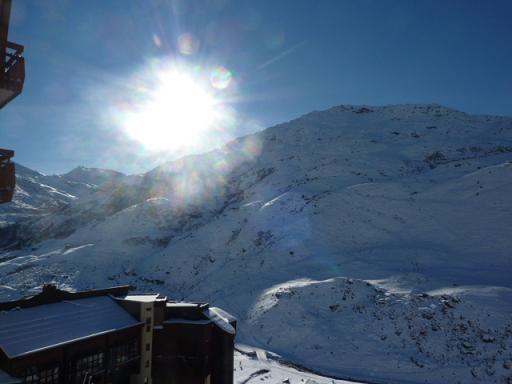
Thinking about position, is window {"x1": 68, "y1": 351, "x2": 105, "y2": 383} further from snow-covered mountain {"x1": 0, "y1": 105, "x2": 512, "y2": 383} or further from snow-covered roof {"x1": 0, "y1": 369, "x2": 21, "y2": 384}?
snow-covered mountain {"x1": 0, "y1": 105, "x2": 512, "y2": 383}

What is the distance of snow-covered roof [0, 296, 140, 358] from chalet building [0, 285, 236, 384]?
0.11ft

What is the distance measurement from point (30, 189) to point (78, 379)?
207 m

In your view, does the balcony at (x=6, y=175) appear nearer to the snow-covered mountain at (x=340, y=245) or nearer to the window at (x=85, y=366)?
the window at (x=85, y=366)

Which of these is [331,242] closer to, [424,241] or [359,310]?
[424,241]

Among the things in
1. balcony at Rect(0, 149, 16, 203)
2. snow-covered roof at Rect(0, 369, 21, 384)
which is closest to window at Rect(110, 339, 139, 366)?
snow-covered roof at Rect(0, 369, 21, 384)

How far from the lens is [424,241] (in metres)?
39.4

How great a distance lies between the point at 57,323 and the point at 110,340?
2795mm

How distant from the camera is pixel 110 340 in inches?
721

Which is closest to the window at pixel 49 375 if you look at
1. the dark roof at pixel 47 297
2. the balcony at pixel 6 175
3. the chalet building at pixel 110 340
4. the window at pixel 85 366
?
the chalet building at pixel 110 340

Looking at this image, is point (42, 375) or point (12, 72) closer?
point (12, 72)

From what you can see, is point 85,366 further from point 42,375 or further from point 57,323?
point 57,323

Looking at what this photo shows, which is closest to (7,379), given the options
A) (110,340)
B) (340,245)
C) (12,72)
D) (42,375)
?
(42,375)

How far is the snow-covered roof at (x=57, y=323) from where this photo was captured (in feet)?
48.0

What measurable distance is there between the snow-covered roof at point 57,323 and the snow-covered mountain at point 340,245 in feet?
47.1
